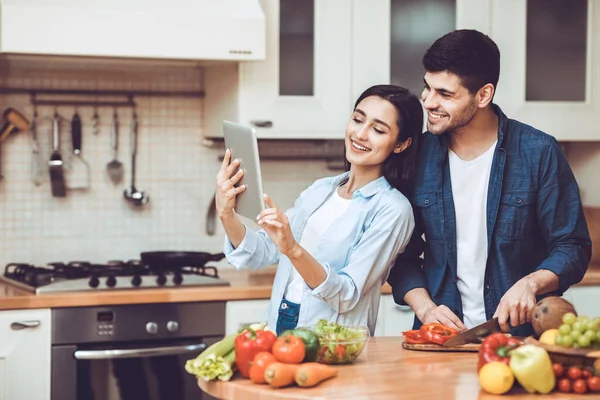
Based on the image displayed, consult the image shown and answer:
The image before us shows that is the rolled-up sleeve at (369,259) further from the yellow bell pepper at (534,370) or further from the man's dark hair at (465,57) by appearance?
the yellow bell pepper at (534,370)

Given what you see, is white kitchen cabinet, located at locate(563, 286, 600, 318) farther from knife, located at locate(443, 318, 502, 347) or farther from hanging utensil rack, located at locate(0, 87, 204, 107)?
hanging utensil rack, located at locate(0, 87, 204, 107)

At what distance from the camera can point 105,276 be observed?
364 centimetres

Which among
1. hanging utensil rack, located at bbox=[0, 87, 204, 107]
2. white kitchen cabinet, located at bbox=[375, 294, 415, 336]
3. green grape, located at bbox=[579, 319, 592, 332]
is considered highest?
hanging utensil rack, located at bbox=[0, 87, 204, 107]

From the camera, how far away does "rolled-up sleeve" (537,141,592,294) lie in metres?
2.64

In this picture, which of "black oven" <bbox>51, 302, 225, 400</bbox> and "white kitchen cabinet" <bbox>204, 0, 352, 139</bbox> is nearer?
"black oven" <bbox>51, 302, 225, 400</bbox>

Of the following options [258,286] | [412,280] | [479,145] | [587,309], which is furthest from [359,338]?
[587,309]

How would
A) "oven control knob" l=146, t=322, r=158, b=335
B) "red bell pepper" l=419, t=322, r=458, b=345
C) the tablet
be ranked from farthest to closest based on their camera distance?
"oven control knob" l=146, t=322, r=158, b=335
"red bell pepper" l=419, t=322, r=458, b=345
the tablet

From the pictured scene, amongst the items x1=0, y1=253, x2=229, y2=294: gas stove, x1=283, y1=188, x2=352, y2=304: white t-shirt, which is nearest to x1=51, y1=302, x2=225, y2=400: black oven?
x1=0, y1=253, x2=229, y2=294: gas stove

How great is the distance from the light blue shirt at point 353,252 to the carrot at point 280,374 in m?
0.42

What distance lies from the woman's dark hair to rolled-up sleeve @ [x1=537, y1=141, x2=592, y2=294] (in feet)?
1.14

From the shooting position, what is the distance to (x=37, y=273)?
3617 millimetres

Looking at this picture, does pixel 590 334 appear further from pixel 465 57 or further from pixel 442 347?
pixel 465 57

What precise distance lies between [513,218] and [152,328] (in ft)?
4.57

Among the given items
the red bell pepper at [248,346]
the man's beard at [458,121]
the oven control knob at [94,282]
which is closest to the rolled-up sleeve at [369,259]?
the man's beard at [458,121]
